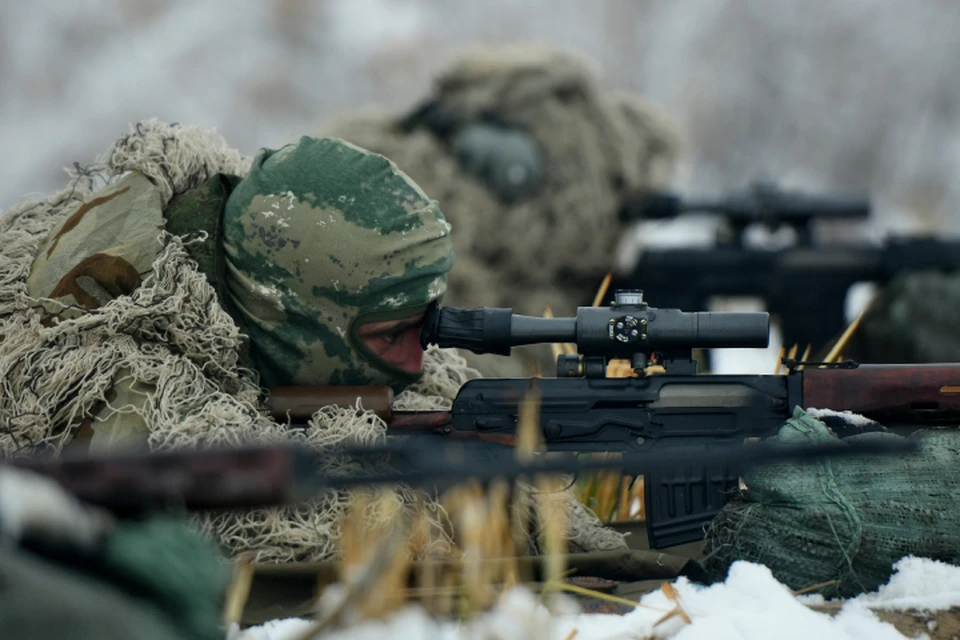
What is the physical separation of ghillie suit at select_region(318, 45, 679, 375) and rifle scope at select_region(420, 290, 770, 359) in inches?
154

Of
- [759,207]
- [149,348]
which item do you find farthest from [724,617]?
[759,207]

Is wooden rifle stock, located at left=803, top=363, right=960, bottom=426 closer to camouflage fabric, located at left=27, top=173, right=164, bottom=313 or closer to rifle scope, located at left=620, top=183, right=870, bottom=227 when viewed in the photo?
camouflage fabric, located at left=27, top=173, right=164, bottom=313

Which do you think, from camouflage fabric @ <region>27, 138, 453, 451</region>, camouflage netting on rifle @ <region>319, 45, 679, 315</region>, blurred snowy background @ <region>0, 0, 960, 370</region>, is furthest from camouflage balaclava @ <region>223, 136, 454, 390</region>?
blurred snowy background @ <region>0, 0, 960, 370</region>

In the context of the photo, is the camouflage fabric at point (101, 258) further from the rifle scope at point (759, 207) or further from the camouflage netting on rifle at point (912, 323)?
the camouflage netting on rifle at point (912, 323)

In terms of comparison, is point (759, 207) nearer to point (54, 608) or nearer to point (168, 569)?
point (168, 569)

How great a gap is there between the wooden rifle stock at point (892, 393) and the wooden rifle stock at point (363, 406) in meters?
0.79

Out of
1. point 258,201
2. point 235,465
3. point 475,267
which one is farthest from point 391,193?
point 475,267

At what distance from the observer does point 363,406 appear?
2.82 meters

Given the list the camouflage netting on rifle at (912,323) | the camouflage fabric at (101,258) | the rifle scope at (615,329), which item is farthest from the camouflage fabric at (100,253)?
the camouflage netting on rifle at (912,323)

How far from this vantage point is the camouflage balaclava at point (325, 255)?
109 inches

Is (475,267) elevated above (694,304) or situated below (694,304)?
above

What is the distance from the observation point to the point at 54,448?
2605 mm

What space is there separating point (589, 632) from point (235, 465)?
3.36ft

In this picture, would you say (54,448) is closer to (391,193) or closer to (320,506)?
(320,506)
